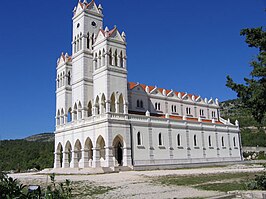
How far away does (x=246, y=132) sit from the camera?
96.6 meters

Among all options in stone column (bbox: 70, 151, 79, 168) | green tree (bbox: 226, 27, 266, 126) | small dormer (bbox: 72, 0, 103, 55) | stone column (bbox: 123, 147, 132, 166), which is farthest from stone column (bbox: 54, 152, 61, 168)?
green tree (bbox: 226, 27, 266, 126)

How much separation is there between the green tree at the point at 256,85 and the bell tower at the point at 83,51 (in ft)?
100

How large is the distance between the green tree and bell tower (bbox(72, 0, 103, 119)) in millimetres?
30619

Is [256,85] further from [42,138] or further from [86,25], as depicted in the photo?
[42,138]

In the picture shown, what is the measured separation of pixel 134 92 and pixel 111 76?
7860mm

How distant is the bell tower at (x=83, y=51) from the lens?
45.3m

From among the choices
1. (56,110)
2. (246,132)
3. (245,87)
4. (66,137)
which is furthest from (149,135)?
(246,132)

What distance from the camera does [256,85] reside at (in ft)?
55.0

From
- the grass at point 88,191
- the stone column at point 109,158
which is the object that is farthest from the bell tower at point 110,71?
the grass at point 88,191

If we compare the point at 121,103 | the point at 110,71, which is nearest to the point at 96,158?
the point at 121,103

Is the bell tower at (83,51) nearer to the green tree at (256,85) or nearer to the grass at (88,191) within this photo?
the grass at (88,191)

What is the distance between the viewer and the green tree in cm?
1634

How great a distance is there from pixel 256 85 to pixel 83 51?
3343 cm

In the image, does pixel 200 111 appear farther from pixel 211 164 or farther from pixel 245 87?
pixel 245 87
